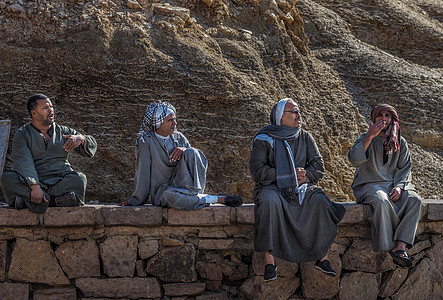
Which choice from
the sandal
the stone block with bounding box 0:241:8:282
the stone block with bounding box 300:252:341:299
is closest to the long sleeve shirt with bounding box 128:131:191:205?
the stone block with bounding box 0:241:8:282

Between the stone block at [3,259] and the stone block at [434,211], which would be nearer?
the stone block at [3,259]

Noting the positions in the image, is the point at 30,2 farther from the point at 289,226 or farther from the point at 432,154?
the point at 432,154

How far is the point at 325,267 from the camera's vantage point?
4.86m

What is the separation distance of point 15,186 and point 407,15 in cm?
974

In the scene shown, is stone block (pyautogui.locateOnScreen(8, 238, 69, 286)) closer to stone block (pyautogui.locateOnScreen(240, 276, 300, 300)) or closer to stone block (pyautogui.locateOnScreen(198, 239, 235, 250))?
stone block (pyautogui.locateOnScreen(198, 239, 235, 250))

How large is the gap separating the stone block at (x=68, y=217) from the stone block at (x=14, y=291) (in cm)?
61

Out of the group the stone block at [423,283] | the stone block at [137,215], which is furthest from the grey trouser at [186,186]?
the stone block at [423,283]

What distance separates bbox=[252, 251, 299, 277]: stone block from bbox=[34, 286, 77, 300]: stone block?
1630mm

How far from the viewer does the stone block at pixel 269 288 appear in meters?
5.06

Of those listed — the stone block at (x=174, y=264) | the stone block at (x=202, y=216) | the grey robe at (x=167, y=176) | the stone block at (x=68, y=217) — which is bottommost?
the stone block at (x=174, y=264)

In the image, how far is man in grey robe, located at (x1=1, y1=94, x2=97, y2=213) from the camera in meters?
5.01

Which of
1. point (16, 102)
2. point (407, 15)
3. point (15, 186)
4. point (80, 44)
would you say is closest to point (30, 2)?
point (80, 44)

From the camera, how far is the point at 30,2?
8.68 meters

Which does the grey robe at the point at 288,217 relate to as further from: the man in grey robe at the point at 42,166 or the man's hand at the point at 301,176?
the man in grey robe at the point at 42,166
